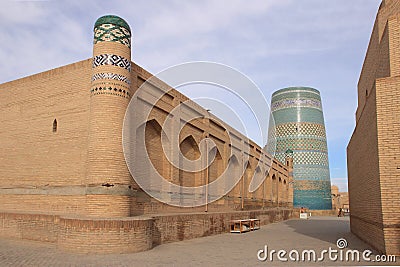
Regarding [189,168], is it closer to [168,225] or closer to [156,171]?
[156,171]

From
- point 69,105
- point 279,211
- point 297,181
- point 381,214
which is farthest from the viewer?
point 297,181

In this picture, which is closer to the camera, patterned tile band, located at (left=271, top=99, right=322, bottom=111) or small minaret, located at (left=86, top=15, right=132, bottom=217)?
small minaret, located at (left=86, top=15, right=132, bottom=217)

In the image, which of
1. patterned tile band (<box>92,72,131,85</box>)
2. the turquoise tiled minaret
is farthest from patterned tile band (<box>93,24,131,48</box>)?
the turquoise tiled minaret

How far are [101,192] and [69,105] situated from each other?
3063 mm

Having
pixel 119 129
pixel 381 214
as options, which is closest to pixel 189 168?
pixel 119 129

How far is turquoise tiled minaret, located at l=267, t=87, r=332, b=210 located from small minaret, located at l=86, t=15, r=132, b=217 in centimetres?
3008

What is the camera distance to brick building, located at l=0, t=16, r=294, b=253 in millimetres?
8219

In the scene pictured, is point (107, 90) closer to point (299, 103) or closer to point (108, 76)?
point (108, 76)

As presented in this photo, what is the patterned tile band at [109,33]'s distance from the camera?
29.9 feet

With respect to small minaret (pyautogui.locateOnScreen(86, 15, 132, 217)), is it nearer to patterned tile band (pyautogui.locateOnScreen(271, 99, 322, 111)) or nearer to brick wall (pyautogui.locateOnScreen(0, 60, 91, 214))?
brick wall (pyautogui.locateOnScreen(0, 60, 91, 214))

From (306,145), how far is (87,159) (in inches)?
1215

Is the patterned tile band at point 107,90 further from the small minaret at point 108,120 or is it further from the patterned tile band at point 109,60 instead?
the patterned tile band at point 109,60

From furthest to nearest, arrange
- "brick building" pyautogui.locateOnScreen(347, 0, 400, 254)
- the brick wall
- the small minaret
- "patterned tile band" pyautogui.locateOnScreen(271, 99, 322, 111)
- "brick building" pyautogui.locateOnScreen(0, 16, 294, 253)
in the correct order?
"patterned tile band" pyautogui.locateOnScreen(271, 99, 322, 111), the brick wall, the small minaret, "brick building" pyautogui.locateOnScreen(0, 16, 294, 253), "brick building" pyautogui.locateOnScreen(347, 0, 400, 254)

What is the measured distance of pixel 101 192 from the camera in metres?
8.58
